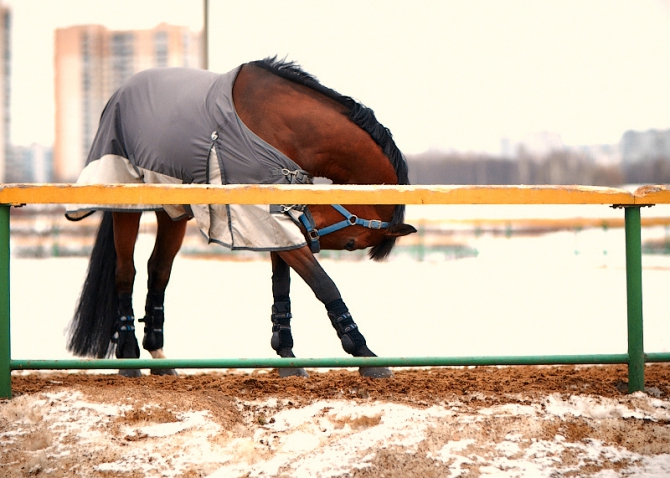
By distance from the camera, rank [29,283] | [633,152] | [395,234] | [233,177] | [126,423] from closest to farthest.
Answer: [126,423] → [233,177] → [395,234] → [29,283] → [633,152]

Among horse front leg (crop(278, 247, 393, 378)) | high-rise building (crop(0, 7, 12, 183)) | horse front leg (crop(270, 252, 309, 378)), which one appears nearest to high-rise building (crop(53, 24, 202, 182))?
high-rise building (crop(0, 7, 12, 183))

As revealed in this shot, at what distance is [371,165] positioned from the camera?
261cm

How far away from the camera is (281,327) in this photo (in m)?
2.67

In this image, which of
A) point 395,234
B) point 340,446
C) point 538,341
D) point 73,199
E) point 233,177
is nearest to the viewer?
point 340,446

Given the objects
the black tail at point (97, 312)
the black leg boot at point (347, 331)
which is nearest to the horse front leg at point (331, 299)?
the black leg boot at point (347, 331)

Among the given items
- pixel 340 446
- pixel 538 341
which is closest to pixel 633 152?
pixel 538 341

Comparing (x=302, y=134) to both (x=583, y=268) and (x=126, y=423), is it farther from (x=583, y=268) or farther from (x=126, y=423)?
(x=583, y=268)

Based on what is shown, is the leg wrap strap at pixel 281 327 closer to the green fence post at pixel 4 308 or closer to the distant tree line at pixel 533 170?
the green fence post at pixel 4 308

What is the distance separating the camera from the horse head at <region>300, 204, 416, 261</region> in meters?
2.55

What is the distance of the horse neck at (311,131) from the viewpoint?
2564mm

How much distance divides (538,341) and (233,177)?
88.7 inches

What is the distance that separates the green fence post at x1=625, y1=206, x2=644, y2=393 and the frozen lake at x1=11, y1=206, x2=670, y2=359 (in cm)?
139

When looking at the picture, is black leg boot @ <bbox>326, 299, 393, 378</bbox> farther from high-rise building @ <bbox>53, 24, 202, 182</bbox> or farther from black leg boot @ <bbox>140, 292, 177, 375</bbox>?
high-rise building @ <bbox>53, 24, 202, 182</bbox>

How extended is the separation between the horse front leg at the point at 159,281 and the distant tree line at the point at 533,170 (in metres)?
5.31
